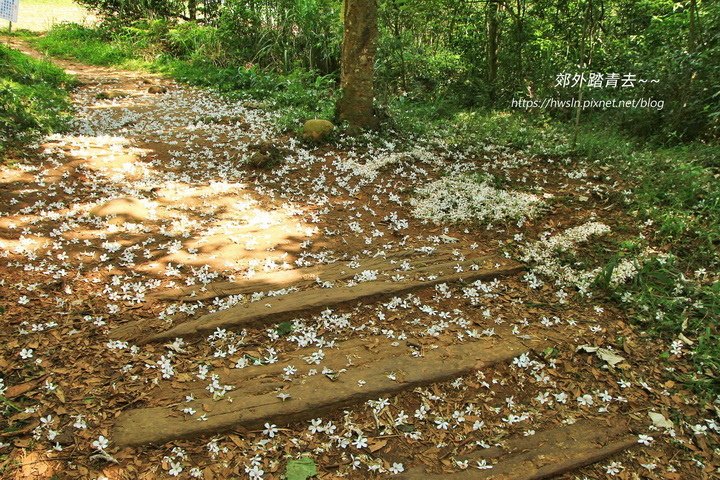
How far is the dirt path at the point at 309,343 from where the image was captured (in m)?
3.31

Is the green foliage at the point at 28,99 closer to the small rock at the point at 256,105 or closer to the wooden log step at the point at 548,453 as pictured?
the small rock at the point at 256,105

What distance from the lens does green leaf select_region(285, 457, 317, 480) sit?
311 centimetres

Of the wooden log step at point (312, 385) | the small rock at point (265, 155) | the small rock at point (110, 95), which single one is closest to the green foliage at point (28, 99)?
the small rock at point (110, 95)

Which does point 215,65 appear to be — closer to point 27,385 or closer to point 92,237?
point 92,237

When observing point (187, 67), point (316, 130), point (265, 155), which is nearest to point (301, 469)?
point (265, 155)

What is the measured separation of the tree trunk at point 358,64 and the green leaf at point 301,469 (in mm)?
7156

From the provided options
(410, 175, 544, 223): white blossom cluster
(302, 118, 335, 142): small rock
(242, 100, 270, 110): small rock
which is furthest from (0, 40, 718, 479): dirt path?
(242, 100, 270, 110): small rock

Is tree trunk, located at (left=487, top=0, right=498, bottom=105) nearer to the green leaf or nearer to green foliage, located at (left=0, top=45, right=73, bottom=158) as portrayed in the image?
green foliage, located at (left=0, top=45, right=73, bottom=158)

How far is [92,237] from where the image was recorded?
212 inches

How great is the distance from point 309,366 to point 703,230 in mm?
5211

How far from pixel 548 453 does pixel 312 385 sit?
1870mm

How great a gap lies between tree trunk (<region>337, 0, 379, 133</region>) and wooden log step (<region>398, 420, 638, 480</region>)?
7037 millimetres

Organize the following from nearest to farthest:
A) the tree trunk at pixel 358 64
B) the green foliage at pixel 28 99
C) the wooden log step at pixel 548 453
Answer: the wooden log step at pixel 548 453, the green foliage at pixel 28 99, the tree trunk at pixel 358 64

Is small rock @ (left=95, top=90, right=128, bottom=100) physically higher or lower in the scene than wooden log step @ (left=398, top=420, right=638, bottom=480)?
higher
